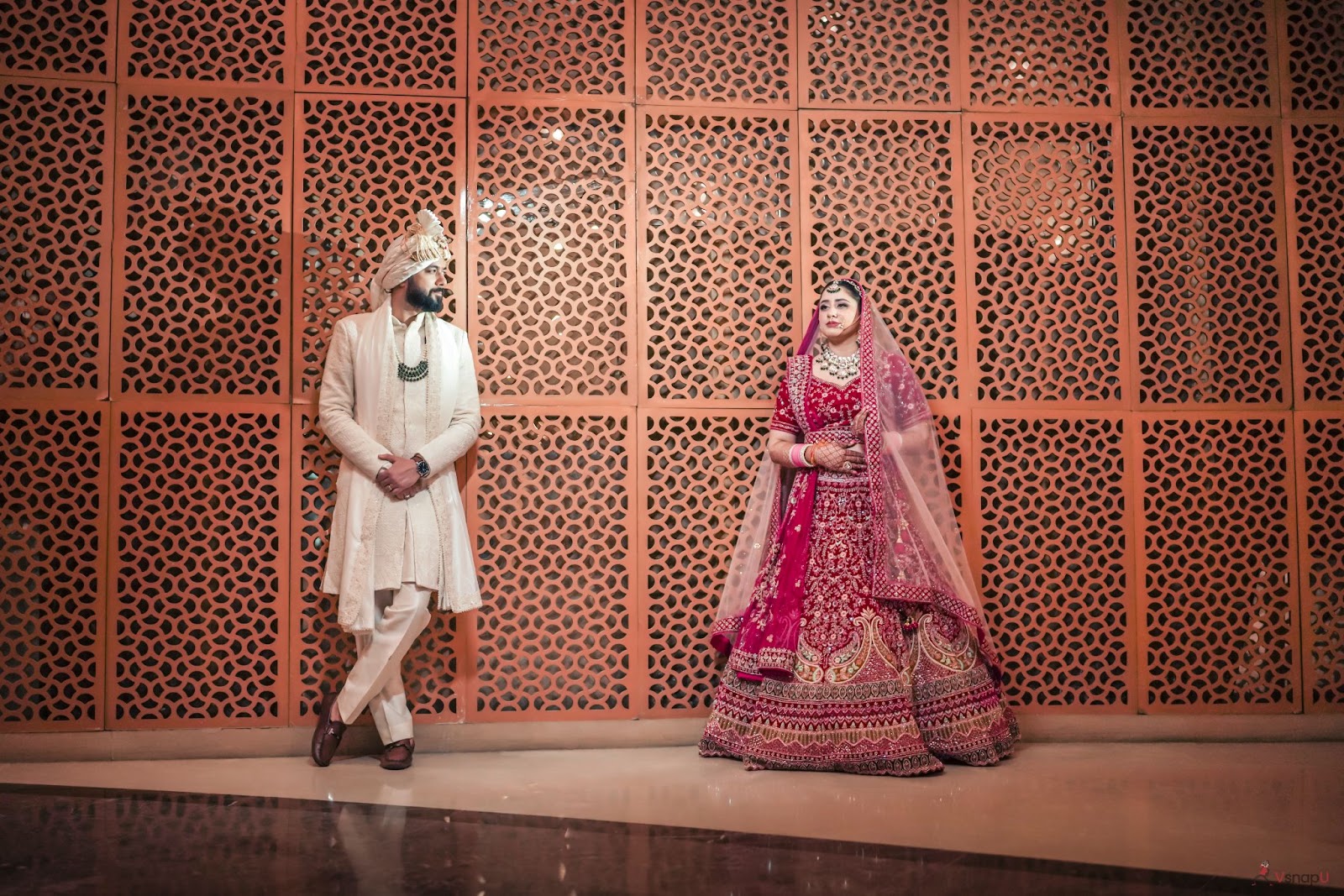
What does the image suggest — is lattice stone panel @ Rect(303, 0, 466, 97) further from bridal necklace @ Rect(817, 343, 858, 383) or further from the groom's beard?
bridal necklace @ Rect(817, 343, 858, 383)

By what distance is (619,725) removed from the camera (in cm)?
471

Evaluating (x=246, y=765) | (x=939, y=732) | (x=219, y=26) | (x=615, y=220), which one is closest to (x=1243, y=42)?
(x=615, y=220)

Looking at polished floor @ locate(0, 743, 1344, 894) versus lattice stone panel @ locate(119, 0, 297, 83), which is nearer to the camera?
polished floor @ locate(0, 743, 1344, 894)

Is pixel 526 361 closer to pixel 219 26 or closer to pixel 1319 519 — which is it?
pixel 219 26

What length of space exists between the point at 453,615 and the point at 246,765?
1.00m

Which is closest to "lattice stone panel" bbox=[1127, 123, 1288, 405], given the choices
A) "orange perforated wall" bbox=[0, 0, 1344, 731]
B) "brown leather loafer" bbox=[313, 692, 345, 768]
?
"orange perforated wall" bbox=[0, 0, 1344, 731]

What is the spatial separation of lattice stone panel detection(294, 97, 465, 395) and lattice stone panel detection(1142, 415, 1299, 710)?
3.30m

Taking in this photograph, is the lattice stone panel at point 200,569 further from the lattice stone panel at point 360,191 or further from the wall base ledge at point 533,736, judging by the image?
the lattice stone panel at point 360,191

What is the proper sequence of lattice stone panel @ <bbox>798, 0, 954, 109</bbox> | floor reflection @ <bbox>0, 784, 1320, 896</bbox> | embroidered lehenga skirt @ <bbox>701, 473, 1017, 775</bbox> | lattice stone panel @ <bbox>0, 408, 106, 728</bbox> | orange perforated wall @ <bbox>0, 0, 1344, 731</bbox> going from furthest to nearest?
lattice stone panel @ <bbox>798, 0, 954, 109</bbox>
orange perforated wall @ <bbox>0, 0, 1344, 731</bbox>
lattice stone panel @ <bbox>0, 408, 106, 728</bbox>
embroidered lehenga skirt @ <bbox>701, 473, 1017, 775</bbox>
floor reflection @ <bbox>0, 784, 1320, 896</bbox>

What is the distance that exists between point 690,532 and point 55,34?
347cm

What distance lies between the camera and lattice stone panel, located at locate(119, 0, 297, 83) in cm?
470

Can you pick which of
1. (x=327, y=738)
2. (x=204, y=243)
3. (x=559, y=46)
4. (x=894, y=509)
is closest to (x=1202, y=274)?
(x=894, y=509)

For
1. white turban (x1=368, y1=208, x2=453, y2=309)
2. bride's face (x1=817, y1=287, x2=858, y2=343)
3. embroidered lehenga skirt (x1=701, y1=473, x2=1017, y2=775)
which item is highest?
white turban (x1=368, y1=208, x2=453, y2=309)

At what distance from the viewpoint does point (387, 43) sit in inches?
189
